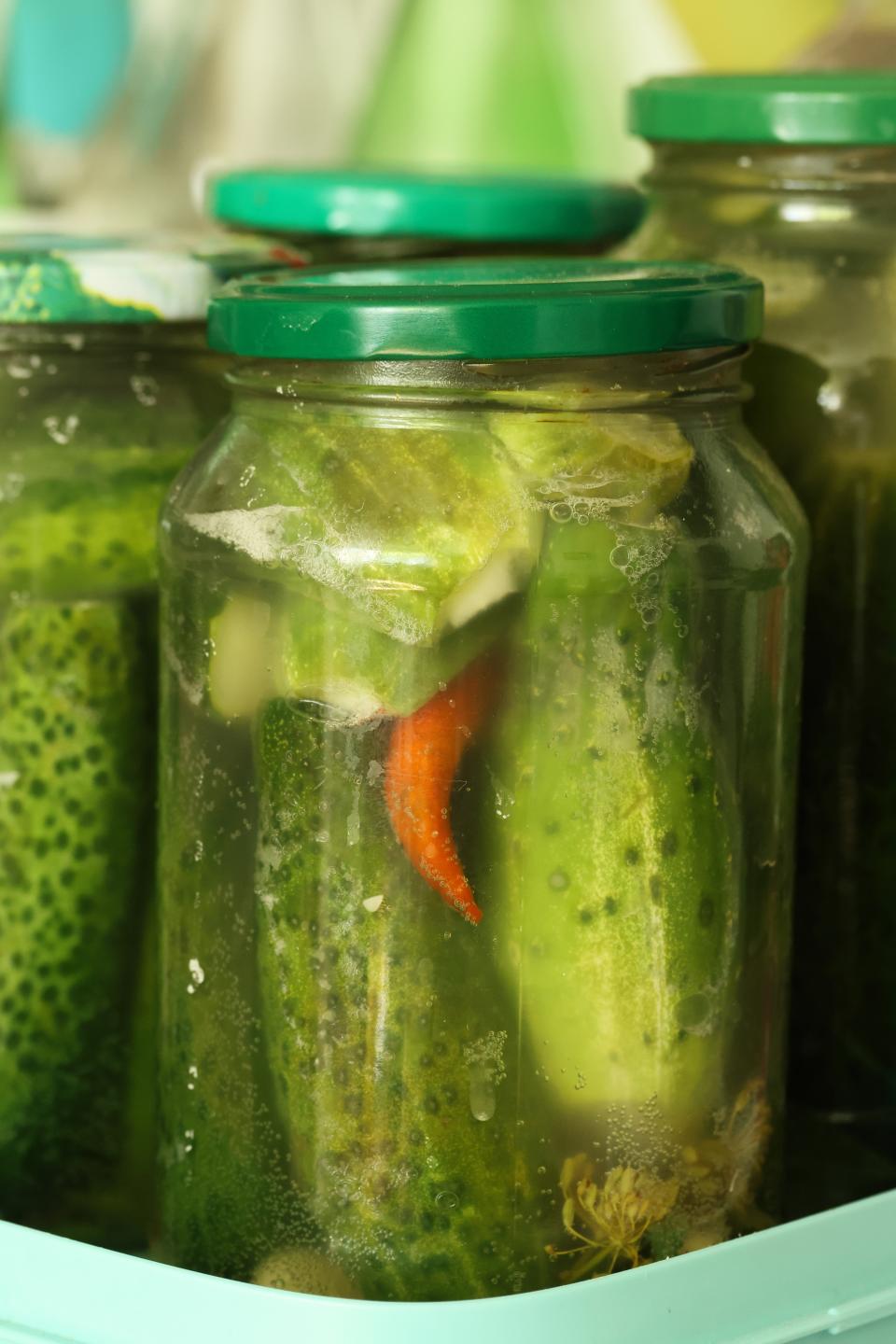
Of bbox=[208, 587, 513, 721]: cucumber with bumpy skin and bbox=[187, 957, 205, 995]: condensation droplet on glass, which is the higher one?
bbox=[208, 587, 513, 721]: cucumber with bumpy skin

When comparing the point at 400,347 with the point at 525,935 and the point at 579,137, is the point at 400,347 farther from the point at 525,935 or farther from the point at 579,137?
the point at 579,137

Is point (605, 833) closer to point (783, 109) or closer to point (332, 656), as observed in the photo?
point (332, 656)

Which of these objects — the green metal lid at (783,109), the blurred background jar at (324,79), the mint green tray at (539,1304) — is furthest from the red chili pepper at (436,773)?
the blurred background jar at (324,79)

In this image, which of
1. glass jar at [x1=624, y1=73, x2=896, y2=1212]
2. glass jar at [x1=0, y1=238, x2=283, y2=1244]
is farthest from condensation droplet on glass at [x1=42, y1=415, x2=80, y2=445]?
glass jar at [x1=624, y1=73, x2=896, y2=1212]

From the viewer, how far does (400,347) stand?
1.41 feet

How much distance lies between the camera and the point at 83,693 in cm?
54

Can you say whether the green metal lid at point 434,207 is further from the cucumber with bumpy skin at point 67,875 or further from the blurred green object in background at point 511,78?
the blurred green object in background at point 511,78

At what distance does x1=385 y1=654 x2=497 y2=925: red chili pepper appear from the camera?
0.44 m

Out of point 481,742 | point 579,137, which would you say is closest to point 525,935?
point 481,742

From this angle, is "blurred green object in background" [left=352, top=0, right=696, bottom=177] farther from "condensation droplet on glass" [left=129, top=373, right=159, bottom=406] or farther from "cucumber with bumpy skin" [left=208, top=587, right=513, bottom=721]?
"cucumber with bumpy skin" [left=208, top=587, right=513, bottom=721]

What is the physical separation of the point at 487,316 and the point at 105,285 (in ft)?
0.50

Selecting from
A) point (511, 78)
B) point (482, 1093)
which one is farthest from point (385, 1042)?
point (511, 78)

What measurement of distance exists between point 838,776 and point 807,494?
94 millimetres

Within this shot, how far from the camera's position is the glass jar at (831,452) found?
544mm
